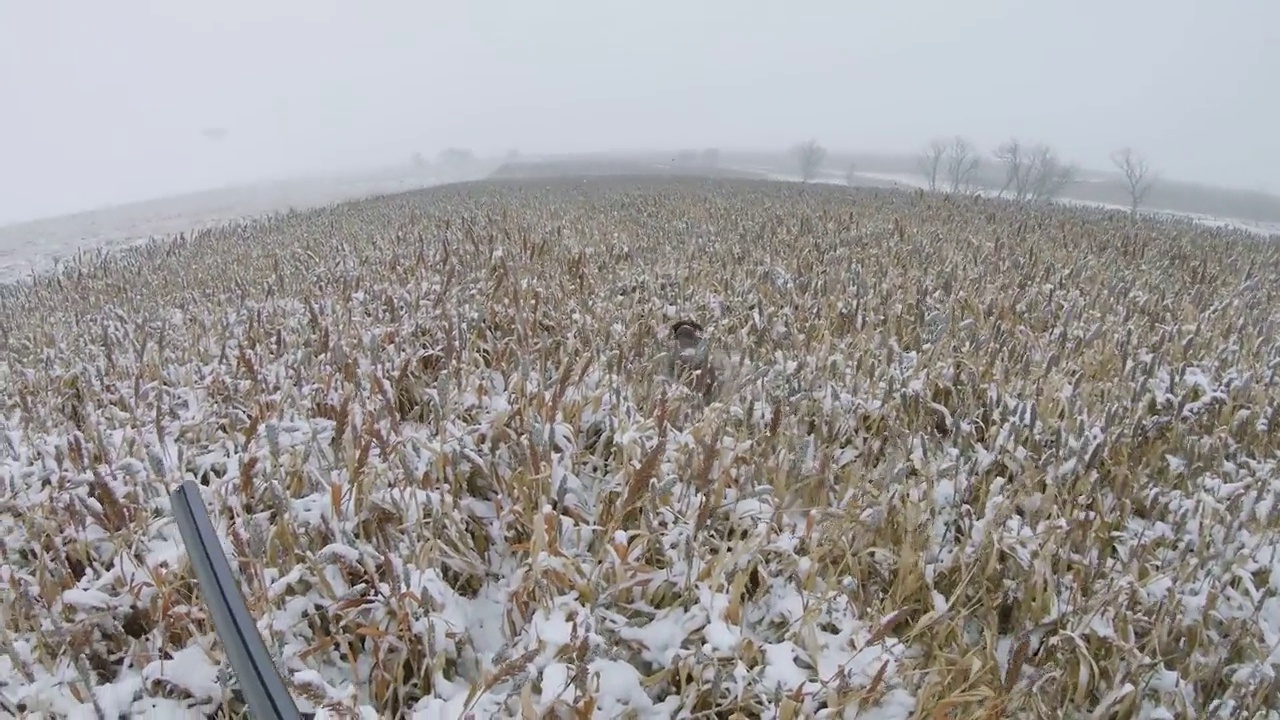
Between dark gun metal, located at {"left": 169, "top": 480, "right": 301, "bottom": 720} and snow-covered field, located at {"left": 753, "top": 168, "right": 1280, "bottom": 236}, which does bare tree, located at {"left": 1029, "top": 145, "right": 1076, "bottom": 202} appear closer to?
snow-covered field, located at {"left": 753, "top": 168, "right": 1280, "bottom": 236}

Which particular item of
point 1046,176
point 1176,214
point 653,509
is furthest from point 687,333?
point 1046,176

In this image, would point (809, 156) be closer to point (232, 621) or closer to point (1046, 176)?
point (1046, 176)

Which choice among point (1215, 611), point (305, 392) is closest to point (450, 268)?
point (305, 392)

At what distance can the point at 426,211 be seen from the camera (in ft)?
36.3

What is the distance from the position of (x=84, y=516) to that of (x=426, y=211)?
940cm

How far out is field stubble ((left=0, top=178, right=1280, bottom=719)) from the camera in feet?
6.30

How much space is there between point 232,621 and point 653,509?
144cm

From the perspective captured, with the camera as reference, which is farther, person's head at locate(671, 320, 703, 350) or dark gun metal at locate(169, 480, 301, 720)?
person's head at locate(671, 320, 703, 350)

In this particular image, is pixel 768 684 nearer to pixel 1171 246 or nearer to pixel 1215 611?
pixel 1215 611

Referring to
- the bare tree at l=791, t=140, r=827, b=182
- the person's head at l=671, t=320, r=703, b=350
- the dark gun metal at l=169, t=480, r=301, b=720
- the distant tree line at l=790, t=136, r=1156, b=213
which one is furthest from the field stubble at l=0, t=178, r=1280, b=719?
the bare tree at l=791, t=140, r=827, b=182

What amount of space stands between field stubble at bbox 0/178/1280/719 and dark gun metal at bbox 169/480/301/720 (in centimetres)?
50

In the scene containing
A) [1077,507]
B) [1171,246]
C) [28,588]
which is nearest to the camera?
[28,588]

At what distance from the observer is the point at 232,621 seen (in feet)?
4.12

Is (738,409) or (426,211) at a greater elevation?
(426,211)
